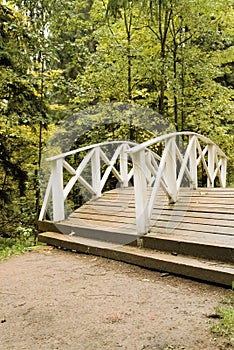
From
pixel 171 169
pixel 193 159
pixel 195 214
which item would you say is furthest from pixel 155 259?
pixel 193 159

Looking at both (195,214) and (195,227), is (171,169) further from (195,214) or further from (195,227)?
(195,227)

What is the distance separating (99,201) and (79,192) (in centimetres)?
341

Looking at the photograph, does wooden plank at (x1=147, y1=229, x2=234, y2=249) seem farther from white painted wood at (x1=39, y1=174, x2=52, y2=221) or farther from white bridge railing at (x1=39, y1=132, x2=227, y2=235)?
white painted wood at (x1=39, y1=174, x2=52, y2=221)

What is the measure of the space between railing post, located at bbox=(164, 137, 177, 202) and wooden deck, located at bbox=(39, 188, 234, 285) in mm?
175

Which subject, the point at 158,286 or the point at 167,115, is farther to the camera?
the point at 167,115

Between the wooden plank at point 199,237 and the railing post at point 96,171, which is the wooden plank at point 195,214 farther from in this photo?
the railing post at point 96,171

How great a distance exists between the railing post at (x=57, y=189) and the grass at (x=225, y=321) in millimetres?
2550

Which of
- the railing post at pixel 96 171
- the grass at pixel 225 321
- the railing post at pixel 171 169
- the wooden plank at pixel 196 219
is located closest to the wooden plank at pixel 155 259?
the grass at pixel 225 321

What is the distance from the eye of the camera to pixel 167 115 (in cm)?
798

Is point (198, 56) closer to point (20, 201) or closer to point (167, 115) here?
point (167, 115)

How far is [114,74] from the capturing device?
6934mm

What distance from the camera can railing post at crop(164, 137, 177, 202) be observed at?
3.77 meters

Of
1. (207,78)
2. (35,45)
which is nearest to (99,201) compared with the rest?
(35,45)

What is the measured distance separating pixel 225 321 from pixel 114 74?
599 cm
